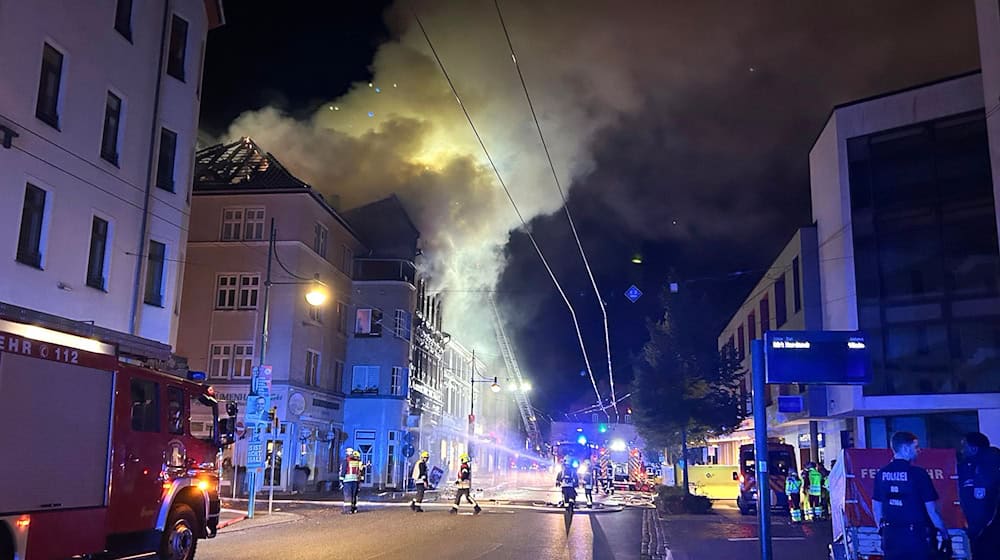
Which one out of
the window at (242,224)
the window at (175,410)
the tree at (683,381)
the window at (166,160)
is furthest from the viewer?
the window at (242,224)

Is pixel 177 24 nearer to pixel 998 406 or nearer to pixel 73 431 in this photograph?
pixel 73 431

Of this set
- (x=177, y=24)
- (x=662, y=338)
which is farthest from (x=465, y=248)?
(x=177, y=24)

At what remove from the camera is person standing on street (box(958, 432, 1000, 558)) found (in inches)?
329

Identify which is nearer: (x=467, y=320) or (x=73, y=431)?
(x=73, y=431)

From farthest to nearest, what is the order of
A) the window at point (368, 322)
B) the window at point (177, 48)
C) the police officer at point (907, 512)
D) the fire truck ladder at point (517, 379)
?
the fire truck ladder at point (517, 379) < the window at point (368, 322) < the window at point (177, 48) < the police officer at point (907, 512)

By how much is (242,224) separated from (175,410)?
25195 millimetres

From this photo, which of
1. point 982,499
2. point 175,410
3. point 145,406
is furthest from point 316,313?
point 982,499

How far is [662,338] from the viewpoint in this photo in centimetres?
3150

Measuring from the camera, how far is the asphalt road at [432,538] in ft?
43.1

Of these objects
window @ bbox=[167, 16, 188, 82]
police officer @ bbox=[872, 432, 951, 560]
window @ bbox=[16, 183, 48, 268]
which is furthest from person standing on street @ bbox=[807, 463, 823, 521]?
window @ bbox=[167, 16, 188, 82]

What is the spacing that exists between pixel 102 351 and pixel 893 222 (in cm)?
2495

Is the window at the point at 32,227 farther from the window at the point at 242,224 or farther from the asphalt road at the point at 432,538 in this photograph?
the window at the point at 242,224

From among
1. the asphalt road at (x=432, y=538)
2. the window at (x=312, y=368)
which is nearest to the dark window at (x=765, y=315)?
the asphalt road at (x=432, y=538)

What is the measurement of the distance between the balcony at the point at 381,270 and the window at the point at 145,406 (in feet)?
102
